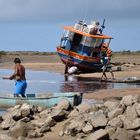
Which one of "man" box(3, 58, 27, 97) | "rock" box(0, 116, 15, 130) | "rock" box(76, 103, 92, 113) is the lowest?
"rock" box(0, 116, 15, 130)

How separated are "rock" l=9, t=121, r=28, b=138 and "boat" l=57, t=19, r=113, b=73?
23061mm

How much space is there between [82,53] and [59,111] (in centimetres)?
2272

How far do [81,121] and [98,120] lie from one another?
1.74ft

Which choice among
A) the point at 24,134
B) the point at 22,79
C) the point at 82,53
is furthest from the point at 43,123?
the point at 82,53

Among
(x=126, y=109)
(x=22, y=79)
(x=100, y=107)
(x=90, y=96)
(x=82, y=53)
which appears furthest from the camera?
(x=82, y=53)

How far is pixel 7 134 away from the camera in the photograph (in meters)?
12.8

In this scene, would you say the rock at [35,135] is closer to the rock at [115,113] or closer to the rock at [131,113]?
the rock at [115,113]

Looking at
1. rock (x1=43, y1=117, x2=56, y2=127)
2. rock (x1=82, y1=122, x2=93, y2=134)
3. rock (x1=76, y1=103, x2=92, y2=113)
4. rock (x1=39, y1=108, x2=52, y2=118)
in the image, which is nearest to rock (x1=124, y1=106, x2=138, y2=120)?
rock (x1=82, y1=122, x2=93, y2=134)

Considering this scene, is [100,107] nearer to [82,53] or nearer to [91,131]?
[91,131]

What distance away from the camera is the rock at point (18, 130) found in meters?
12.6

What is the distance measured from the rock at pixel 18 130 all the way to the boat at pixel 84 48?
23.1 meters

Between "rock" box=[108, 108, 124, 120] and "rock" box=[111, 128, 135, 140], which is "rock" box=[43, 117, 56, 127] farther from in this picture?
"rock" box=[111, 128, 135, 140]

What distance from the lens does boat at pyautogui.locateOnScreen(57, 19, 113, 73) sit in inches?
1417

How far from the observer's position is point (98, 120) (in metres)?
12.2
